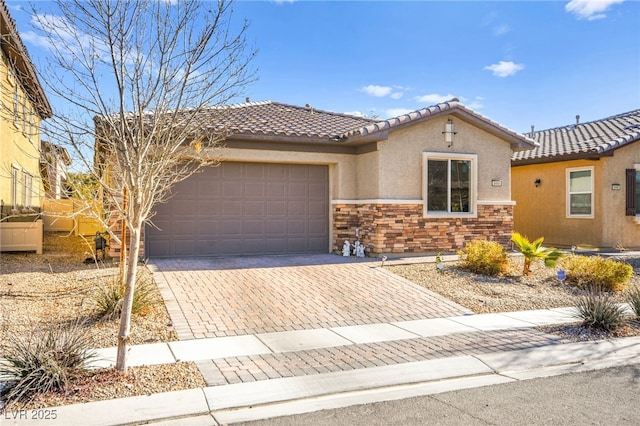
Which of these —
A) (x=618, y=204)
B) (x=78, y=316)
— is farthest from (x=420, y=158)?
(x=78, y=316)

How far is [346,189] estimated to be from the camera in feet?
47.1

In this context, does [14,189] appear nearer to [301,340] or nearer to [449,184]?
[449,184]

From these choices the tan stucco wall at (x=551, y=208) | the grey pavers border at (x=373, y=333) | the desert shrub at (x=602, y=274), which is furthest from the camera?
the tan stucco wall at (x=551, y=208)

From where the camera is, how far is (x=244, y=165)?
1347 cm

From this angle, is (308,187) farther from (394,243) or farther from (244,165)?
(394,243)

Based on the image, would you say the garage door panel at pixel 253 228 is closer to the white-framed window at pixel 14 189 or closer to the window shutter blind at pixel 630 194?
the white-framed window at pixel 14 189

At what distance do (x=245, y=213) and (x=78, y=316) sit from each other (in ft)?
21.1

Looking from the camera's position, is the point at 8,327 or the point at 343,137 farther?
the point at 343,137

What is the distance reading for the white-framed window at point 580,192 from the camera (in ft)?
54.4

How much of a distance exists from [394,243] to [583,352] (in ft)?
23.7

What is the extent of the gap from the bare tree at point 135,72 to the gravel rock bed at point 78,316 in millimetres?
337

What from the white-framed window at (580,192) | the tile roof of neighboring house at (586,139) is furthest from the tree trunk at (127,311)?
the white-framed window at (580,192)

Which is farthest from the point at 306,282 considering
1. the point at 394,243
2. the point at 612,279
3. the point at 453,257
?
the point at 612,279

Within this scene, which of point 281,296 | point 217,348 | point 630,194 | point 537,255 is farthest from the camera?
point 630,194
